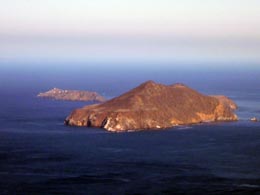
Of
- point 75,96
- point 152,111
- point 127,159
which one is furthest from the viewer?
point 75,96

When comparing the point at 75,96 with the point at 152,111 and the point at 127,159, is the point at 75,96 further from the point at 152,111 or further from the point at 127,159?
the point at 127,159

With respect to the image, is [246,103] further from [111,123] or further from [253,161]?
[253,161]

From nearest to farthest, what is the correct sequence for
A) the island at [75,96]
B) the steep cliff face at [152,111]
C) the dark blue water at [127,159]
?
the dark blue water at [127,159], the steep cliff face at [152,111], the island at [75,96]

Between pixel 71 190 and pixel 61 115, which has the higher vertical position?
pixel 61 115

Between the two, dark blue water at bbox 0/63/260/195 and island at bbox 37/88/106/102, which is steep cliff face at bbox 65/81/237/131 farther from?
island at bbox 37/88/106/102

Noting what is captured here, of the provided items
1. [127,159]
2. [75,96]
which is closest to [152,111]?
[127,159]

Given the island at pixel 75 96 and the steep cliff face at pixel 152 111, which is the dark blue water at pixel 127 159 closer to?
the steep cliff face at pixel 152 111

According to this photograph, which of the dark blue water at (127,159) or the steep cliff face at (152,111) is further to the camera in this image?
the steep cliff face at (152,111)

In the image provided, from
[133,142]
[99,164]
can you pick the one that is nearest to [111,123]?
[133,142]

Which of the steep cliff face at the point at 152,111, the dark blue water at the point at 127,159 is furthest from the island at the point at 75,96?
the dark blue water at the point at 127,159
